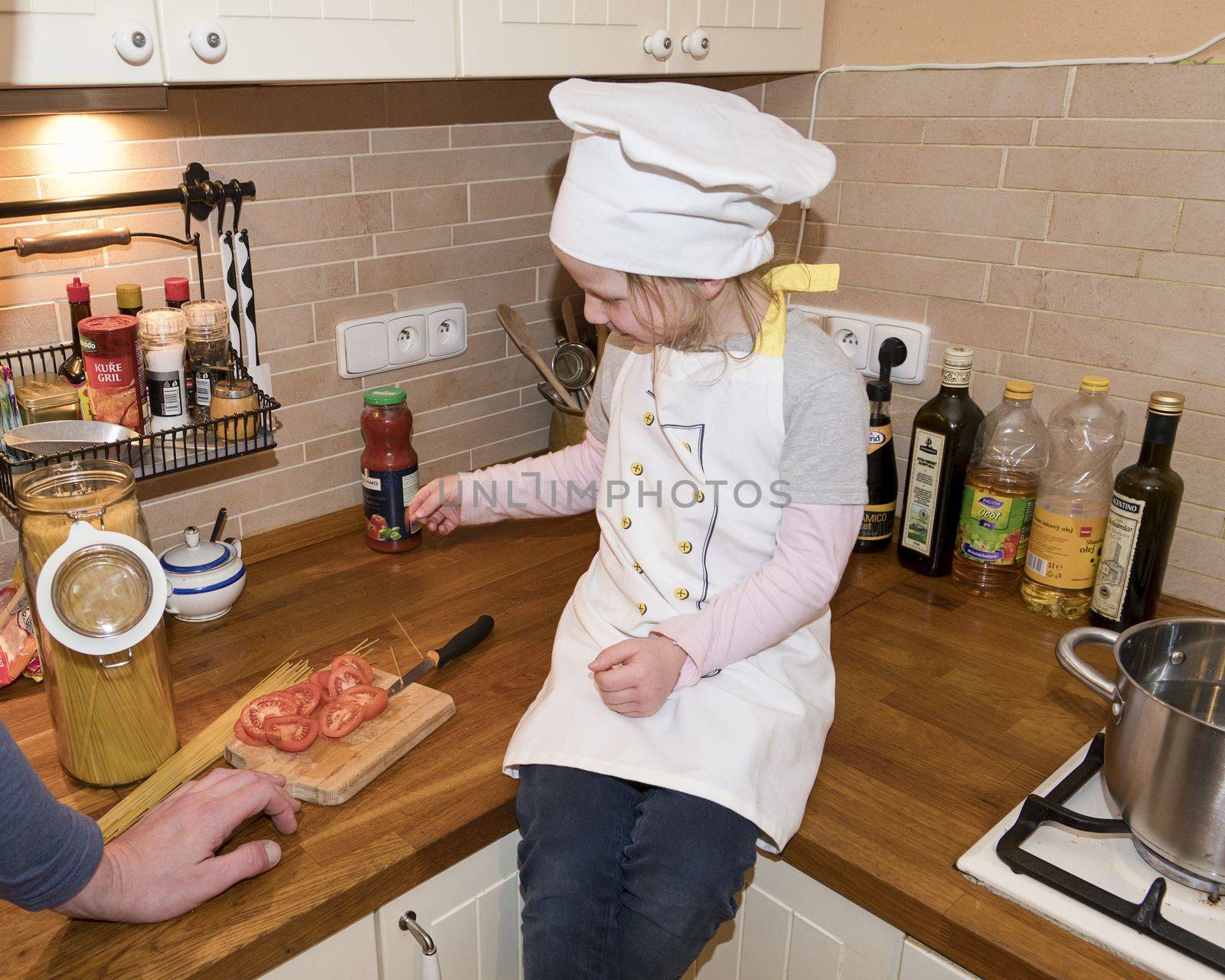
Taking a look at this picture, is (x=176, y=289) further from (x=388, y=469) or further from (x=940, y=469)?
(x=940, y=469)

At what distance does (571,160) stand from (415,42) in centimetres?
22

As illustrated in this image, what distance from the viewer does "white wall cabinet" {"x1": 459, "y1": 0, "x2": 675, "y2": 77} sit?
1091mm

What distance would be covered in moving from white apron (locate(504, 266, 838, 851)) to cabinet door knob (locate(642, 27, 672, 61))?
1.12ft

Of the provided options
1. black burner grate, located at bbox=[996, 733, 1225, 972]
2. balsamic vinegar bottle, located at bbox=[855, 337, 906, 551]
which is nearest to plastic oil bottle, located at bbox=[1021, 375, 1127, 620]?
balsamic vinegar bottle, located at bbox=[855, 337, 906, 551]

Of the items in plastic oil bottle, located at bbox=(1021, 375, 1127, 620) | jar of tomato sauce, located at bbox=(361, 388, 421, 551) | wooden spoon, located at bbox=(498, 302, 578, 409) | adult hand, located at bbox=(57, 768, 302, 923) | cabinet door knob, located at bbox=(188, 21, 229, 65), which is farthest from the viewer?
wooden spoon, located at bbox=(498, 302, 578, 409)

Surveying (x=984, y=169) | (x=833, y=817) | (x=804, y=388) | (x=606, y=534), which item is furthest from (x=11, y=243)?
(x=984, y=169)

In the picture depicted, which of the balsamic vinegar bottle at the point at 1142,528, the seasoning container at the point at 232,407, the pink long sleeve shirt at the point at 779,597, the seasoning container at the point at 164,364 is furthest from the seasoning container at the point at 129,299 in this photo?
the balsamic vinegar bottle at the point at 1142,528

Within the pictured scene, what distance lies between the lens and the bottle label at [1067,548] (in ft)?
4.30

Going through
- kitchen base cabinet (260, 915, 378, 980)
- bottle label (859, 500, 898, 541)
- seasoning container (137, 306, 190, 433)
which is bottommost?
kitchen base cabinet (260, 915, 378, 980)

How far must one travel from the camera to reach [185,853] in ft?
2.79

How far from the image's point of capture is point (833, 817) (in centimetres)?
99

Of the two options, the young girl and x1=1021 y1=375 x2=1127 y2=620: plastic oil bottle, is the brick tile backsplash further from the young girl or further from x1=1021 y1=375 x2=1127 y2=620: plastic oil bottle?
the young girl

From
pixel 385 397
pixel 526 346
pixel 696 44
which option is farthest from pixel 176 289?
pixel 696 44

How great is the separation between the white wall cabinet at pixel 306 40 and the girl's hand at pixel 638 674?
0.60 metres
